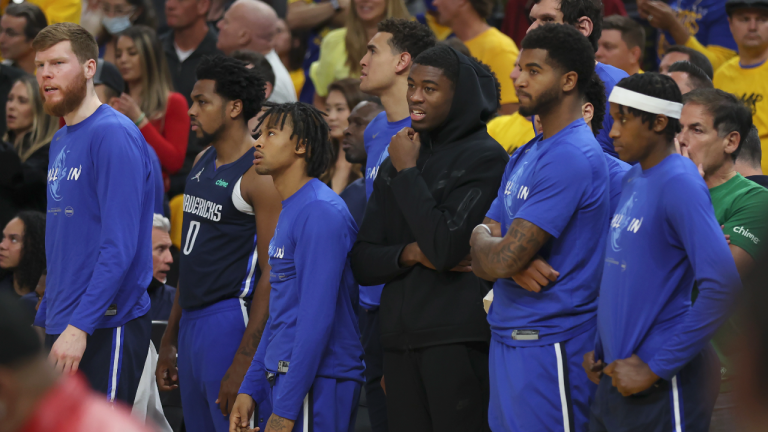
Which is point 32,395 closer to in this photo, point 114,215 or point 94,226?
point 114,215

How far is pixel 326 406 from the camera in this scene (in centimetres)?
385

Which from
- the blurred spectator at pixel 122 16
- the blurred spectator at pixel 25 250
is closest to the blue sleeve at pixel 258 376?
the blurred spectator at pixel 25 250

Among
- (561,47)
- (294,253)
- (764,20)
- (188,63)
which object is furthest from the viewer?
(188,63)

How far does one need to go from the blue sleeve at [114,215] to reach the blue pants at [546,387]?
1838 mm

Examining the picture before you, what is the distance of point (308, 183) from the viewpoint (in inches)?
161

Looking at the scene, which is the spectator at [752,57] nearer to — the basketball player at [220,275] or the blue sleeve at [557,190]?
the blue sleeve at [557,190]

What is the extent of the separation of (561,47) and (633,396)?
1393 mm

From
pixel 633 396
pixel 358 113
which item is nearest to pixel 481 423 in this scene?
pixel 633 396

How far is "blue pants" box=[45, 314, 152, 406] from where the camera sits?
4145 mm

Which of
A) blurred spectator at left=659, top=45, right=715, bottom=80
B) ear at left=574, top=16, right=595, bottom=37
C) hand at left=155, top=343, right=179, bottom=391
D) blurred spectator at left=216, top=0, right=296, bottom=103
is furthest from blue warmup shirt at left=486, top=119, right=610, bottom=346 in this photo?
blurred spectator at left=216, top=0, right=296, bottom=103

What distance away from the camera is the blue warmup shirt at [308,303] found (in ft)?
12.4

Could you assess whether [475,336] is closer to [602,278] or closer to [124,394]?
[602,278]

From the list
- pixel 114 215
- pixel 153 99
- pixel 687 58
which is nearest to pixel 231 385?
pixel 114 215

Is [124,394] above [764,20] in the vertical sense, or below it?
below
